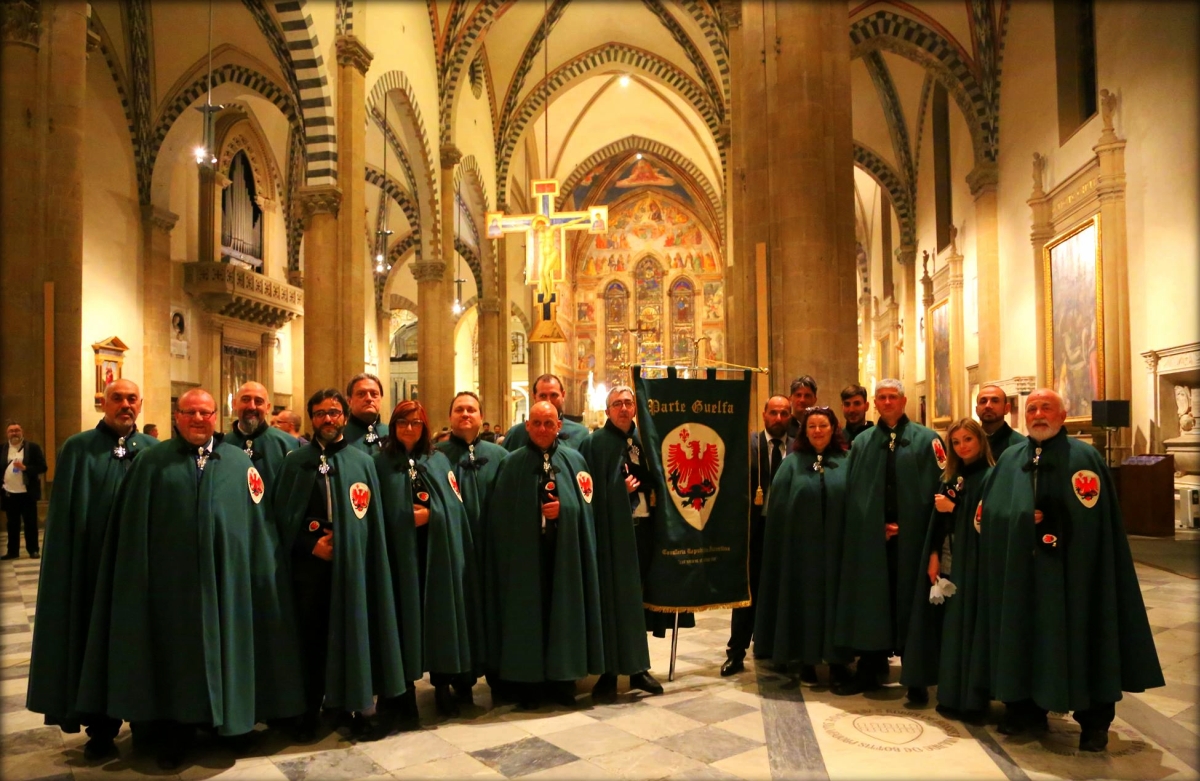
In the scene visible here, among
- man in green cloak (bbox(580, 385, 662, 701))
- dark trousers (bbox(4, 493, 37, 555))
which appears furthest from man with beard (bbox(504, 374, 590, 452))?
dark trousers (bbox(4, 493, 37, 555))

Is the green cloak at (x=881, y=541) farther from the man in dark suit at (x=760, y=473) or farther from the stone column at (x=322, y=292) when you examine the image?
the stone column at (x=322, y=292)

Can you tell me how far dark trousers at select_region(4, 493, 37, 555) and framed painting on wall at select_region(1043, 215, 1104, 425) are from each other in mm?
13464

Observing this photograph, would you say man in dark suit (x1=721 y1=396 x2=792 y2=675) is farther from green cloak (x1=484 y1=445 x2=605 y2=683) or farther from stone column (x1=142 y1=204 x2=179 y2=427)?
stone column (x1=142 y1=204 x2=179 y2=427)

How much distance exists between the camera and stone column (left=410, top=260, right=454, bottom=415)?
17.7 meters

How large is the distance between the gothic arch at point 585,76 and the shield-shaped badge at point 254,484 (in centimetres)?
1928

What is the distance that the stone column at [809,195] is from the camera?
8.30 metres

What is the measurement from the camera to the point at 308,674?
3.63 m

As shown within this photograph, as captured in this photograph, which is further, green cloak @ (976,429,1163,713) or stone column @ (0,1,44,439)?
stone column @ (0,1,44,439)

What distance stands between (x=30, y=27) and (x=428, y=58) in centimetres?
920

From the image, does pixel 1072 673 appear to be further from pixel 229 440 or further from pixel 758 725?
pixel 229 440

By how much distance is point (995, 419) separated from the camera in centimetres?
404

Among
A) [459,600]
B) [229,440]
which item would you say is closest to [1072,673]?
[459,600]

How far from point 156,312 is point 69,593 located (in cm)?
1432

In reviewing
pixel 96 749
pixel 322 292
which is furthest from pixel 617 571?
pixel 322 292
